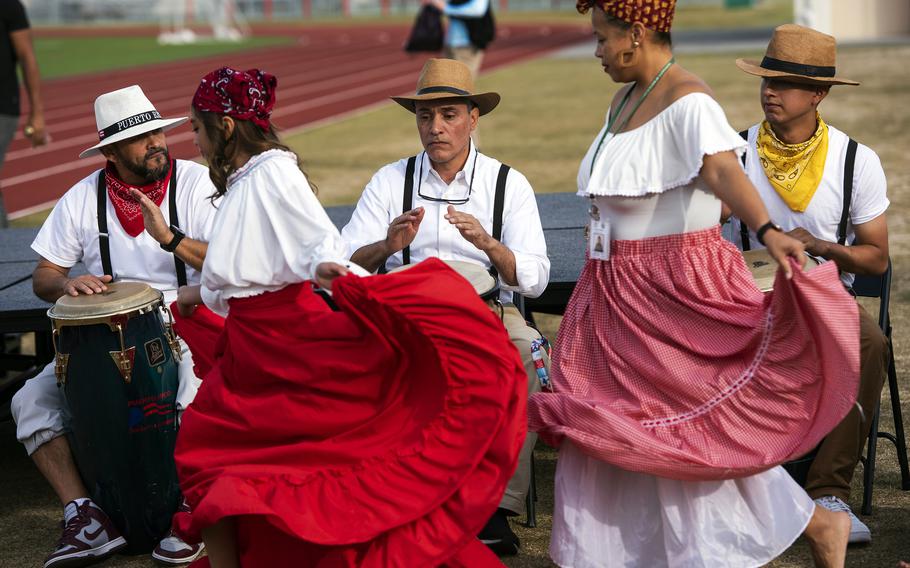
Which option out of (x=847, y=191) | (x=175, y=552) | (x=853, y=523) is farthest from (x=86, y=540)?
(x=847, y=191)

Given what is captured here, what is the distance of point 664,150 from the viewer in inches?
148

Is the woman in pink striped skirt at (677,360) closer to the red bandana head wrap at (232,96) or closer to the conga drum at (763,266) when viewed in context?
the conga drum at (763,266)

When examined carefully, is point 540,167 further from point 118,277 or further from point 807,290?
point 807,290

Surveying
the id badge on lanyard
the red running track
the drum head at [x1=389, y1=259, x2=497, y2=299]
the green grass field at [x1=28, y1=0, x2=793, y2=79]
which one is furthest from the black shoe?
the green grass field at [x1=28, y1=0, x2=793, y2=79]

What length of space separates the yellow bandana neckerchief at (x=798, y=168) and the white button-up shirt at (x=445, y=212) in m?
0.93

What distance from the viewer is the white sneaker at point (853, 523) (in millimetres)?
4414

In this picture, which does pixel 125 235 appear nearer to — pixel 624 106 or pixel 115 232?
pixel 115 232

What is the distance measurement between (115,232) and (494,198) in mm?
1564

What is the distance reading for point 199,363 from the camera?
4500 mm

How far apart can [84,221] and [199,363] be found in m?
1.11

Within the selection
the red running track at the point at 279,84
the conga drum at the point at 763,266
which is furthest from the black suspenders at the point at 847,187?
the red running track at the point at 279,84

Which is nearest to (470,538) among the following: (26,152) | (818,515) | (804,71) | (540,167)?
(818,515)

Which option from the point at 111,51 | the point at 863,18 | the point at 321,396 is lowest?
the point at 111,51

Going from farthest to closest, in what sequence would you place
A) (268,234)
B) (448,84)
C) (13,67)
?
(13,67) → (448,84) → (268,234)
